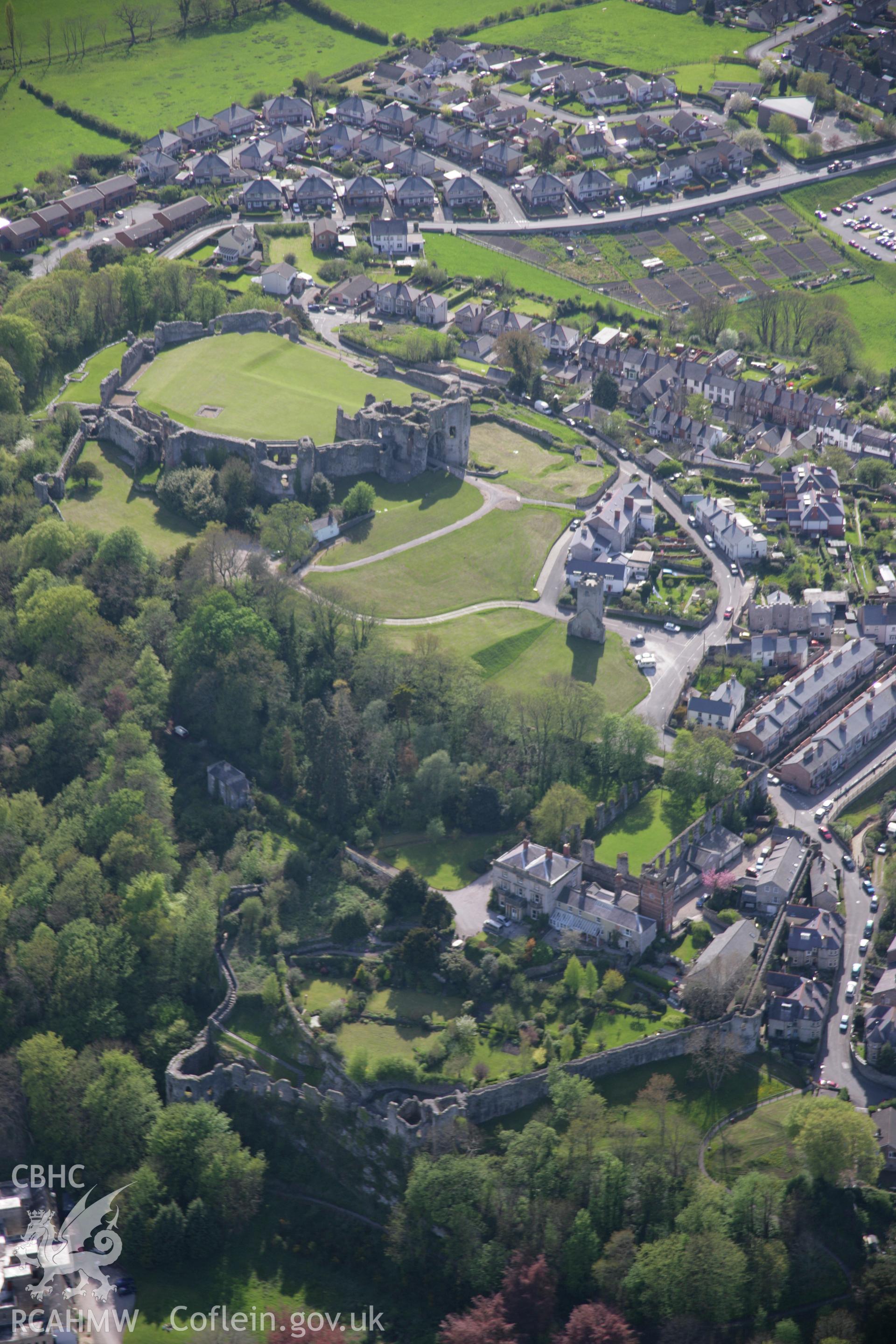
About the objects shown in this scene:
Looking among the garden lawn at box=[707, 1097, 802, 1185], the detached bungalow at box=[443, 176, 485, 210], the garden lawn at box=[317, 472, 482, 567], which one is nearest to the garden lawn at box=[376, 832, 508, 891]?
the garden lawn at box=[707, 1097, 802, 1185]

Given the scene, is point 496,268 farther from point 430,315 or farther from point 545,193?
point 545,193

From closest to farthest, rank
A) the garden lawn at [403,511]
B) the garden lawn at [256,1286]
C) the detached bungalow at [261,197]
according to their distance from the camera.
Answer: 1. the garden lawn at [256,1286]
2. the garden lawn at [403,511]
3. the detached bungalow at [261,197]

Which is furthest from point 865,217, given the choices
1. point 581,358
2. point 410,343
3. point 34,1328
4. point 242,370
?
point 34,1328

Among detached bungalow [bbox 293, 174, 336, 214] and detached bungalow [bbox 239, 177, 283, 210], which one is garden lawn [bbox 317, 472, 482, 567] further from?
detached bungalow [bbox 239, 177, 283, 210]

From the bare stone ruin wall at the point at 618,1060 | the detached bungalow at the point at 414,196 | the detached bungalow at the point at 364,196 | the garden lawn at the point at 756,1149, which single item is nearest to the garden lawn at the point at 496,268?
the detached bungalow at the point at 414,196

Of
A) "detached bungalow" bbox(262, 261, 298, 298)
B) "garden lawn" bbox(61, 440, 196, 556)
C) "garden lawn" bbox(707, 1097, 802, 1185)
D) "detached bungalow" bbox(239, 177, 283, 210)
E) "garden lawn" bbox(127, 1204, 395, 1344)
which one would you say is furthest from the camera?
"detached bungalow" bbox(239, 177, 283, 210)

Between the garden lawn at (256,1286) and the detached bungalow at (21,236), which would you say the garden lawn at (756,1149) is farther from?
the detached bungalow at (21,236)
